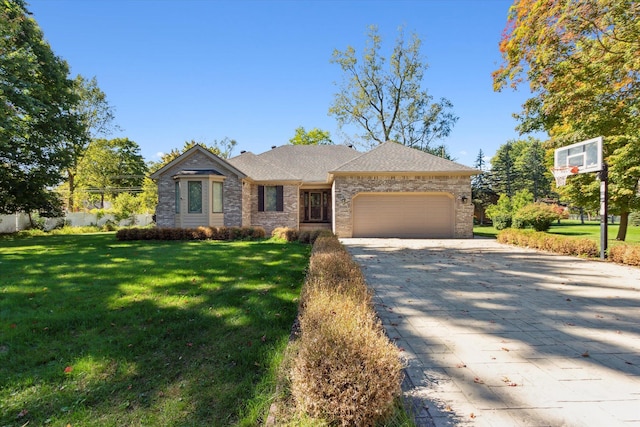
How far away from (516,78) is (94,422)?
1369 centimetres

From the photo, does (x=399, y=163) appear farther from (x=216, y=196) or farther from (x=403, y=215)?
(x=216, y=196)

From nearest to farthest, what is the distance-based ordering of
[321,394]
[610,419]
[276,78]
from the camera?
[321,394] < [610,419] < [276,78]

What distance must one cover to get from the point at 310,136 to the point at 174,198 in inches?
887

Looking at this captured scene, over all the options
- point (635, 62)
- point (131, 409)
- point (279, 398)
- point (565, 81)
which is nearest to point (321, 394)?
point (279, 398)

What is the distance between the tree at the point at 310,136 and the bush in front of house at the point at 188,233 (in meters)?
23.9

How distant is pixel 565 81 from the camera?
1031 cm

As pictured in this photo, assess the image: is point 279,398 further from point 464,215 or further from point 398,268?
point 464,215

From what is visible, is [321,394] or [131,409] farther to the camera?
[131,409]

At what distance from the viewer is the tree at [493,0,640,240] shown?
344 inches

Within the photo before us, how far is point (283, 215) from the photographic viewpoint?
18203mm

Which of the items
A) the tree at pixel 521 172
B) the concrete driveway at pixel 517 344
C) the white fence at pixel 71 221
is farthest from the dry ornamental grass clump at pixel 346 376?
the tree at pixel 521 172

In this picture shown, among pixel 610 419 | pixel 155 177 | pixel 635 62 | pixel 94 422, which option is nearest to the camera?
pixel 610 419

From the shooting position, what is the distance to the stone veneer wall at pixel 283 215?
715 inches

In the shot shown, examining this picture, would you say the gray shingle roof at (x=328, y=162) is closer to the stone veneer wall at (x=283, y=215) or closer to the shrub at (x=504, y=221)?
the stone veneer wall at (x=283, y=215)
